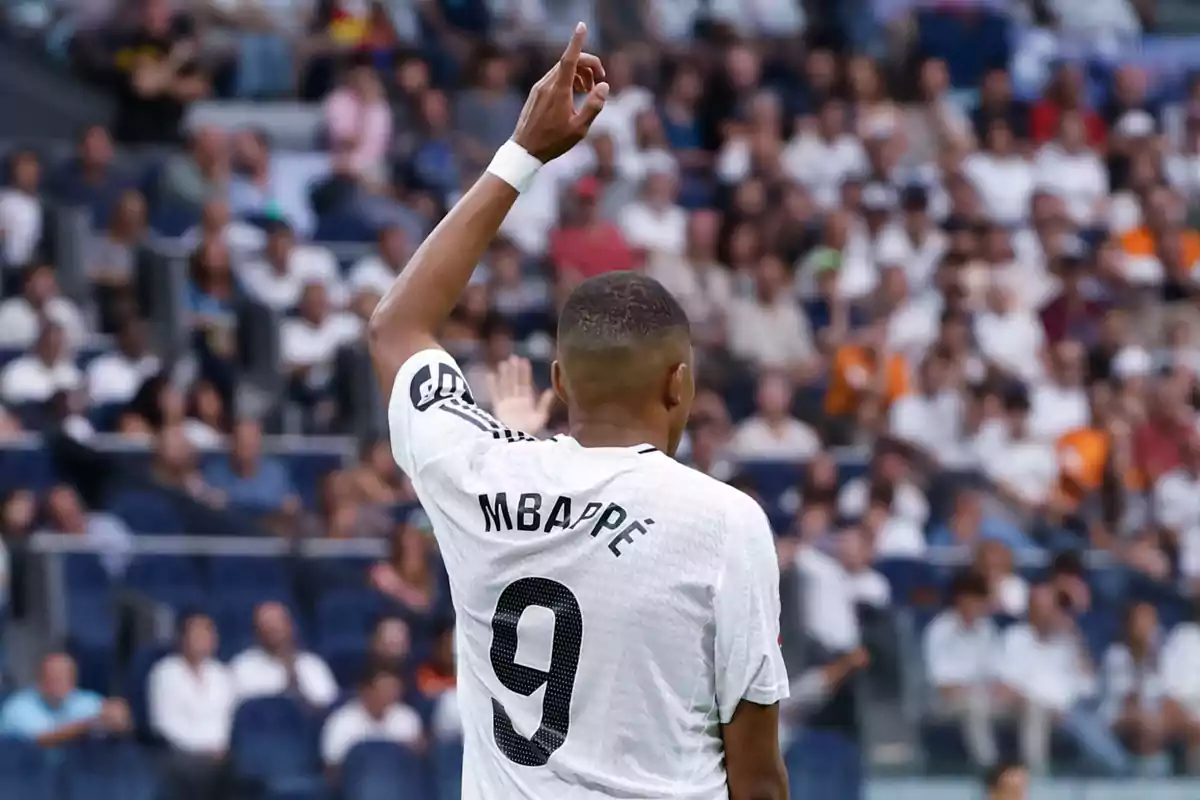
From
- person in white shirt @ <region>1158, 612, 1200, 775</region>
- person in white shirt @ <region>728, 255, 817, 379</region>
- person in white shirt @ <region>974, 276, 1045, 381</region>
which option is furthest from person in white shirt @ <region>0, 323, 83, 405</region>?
person in white shirt @ <region>1158, 612, 1200, 775</region>

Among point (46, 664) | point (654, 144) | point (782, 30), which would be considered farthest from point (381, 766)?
point (782, 30)

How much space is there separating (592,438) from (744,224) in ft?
38.2

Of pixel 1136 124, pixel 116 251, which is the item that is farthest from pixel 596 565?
pixel 1136 124

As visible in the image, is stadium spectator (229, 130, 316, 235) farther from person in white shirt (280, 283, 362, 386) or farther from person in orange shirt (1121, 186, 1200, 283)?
person in orange shirt (1121, 186, 1200, 283)

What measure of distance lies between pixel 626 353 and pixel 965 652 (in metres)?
8.93

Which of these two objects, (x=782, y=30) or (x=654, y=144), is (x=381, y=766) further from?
(x=782, y=30)

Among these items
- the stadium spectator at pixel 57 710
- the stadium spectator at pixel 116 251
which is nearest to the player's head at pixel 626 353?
the stadium spectator at pixel 57 710

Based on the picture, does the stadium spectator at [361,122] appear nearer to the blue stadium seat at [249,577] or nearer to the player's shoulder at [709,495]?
the blue stadium seat at [249,577]

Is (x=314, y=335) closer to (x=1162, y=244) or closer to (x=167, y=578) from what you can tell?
(x=167, y=578)

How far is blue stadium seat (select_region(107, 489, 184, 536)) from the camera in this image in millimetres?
11539

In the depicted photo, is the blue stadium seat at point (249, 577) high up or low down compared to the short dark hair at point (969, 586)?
up

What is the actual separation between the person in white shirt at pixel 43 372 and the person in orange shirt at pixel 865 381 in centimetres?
470

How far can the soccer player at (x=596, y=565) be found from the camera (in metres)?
2.83

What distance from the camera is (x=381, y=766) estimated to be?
9.80 metres
